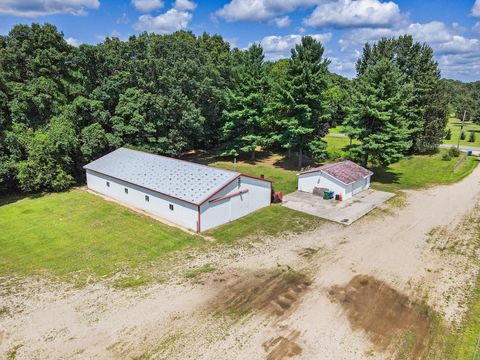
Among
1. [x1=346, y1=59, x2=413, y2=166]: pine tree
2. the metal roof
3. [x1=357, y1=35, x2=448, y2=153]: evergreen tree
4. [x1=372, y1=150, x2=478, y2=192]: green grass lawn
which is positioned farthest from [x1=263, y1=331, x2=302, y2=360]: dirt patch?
[x1=357, y1=35, x2=448, y2=153]: evergreen tree

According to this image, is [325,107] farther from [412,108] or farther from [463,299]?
[463,299]

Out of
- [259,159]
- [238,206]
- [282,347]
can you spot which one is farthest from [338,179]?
[282,347]

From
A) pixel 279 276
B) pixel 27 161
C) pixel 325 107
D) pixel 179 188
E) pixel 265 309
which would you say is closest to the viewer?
pixel 265 309

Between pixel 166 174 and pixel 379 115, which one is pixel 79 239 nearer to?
pixel 166 174

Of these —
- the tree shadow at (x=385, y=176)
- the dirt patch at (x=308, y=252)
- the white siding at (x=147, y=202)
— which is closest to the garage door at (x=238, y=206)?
the white siding at (x=147, y=202)

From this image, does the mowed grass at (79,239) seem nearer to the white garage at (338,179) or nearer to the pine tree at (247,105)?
the white garage at (338,179)

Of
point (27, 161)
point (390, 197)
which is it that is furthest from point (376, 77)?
point (27, 161)

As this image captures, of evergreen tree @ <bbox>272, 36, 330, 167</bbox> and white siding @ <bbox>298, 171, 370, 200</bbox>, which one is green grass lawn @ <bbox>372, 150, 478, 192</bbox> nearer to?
white siding @ <bbox>298, 171, 370, 200</bbox>
